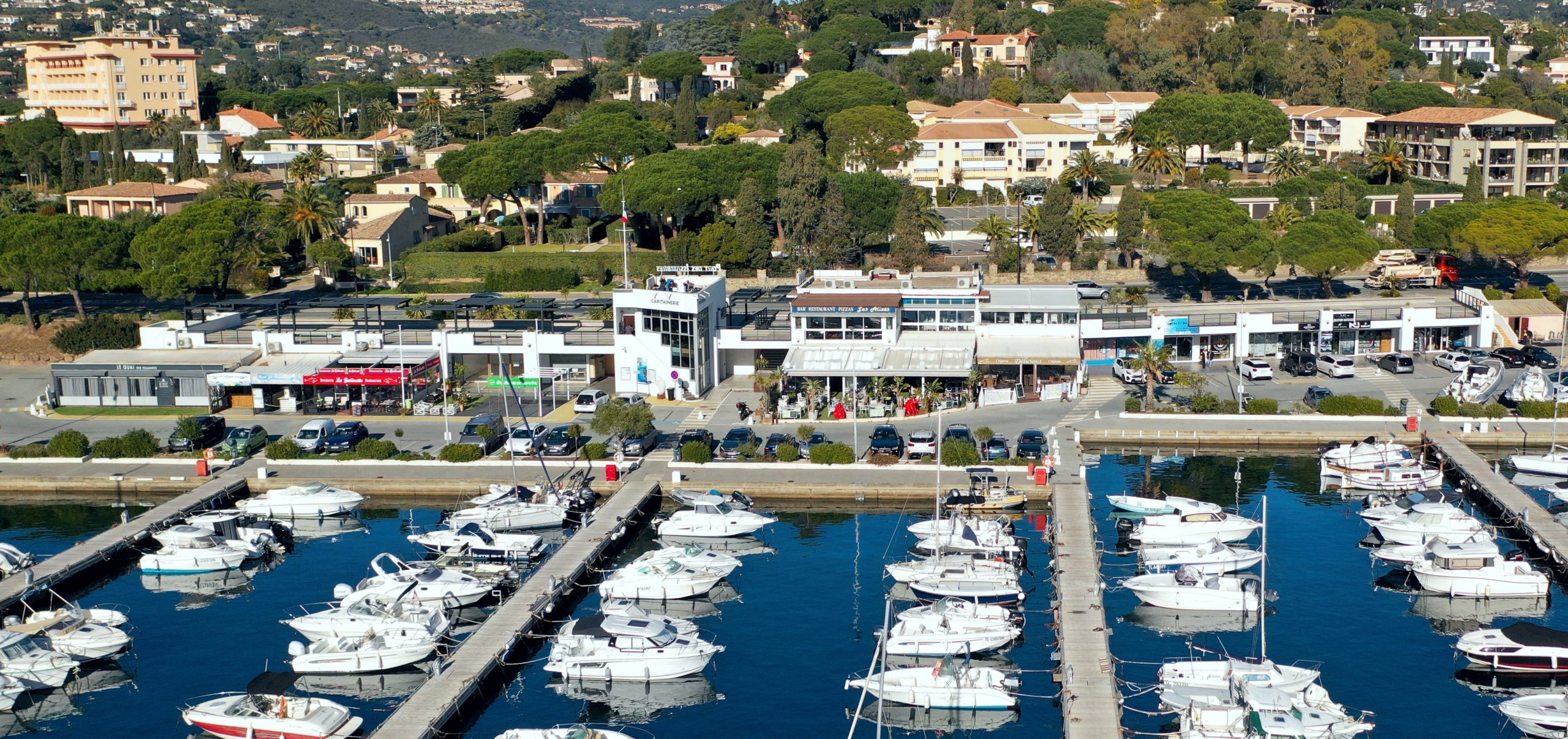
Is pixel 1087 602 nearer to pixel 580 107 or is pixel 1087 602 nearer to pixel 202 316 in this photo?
pixel 202 316

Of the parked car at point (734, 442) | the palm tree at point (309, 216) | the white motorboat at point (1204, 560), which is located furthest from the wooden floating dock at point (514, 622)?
the palm tree at point (309, 216)

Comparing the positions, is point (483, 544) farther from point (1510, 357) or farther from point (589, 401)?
point (1510, 357)

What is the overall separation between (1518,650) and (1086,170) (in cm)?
8131

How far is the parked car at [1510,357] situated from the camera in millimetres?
79312

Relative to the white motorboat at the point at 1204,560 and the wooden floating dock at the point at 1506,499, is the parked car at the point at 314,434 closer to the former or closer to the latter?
the white motorboat at the point at 1204,560

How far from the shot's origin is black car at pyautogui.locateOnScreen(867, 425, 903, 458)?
65.7 meters

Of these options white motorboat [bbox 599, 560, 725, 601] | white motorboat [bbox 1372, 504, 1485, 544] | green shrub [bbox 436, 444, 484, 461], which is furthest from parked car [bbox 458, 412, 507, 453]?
white motorboat [bbox 1372, 504, 1485, 544]

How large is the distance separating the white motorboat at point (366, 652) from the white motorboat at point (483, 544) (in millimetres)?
8049

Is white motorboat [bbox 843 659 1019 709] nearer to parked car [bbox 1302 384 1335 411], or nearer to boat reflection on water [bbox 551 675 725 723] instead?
boat reflection on water [bbox 551 675 725 723]

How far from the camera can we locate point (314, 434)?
70000 mm

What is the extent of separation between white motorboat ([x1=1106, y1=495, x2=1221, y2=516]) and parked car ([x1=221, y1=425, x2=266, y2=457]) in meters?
37.2

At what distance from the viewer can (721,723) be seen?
4369 centimetres

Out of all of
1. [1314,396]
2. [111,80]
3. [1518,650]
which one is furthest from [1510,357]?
[111,80]

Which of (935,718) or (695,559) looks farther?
(695,559)
